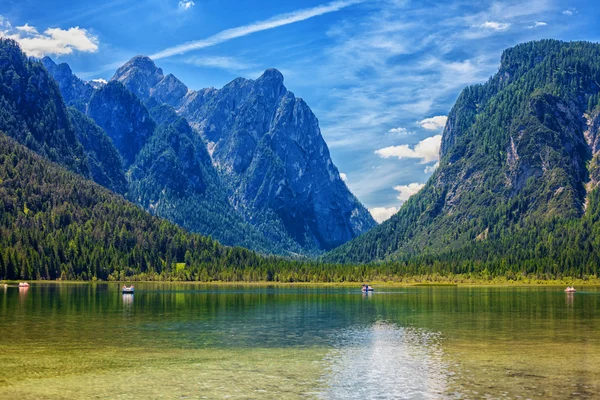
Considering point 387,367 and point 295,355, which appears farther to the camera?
point 295,355

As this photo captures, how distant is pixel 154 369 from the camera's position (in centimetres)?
6456

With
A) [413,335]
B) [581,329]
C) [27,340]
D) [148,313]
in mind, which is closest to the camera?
[27,340]

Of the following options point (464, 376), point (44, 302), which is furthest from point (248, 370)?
point (44, 302)

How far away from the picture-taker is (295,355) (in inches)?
2916

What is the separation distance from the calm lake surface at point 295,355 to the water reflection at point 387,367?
137 millimetres

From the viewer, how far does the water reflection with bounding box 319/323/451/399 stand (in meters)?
54.8

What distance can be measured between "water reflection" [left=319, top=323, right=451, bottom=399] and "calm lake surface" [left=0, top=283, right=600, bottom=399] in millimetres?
137

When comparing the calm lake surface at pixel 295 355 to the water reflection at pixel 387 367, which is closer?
the water reflection at pixel 387 367

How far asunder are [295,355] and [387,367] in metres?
11.8

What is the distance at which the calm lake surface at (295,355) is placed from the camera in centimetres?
5538

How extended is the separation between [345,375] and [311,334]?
34031 mm

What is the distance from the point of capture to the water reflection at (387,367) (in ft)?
180

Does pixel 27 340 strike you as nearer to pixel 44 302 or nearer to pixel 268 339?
pixel 268 339

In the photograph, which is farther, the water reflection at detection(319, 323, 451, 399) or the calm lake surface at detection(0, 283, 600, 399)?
the calm lake surface at detection(0, 283, 600, 399)
